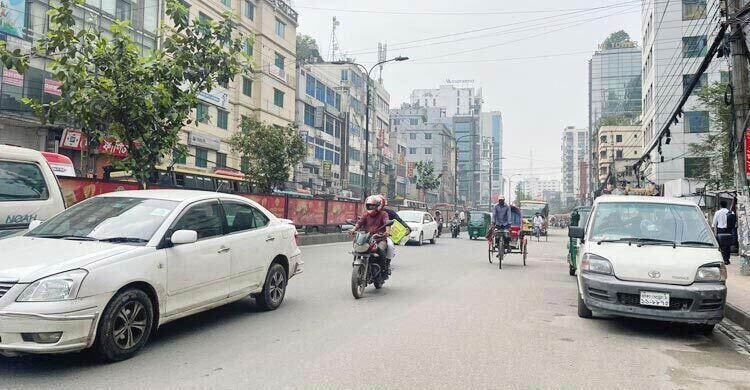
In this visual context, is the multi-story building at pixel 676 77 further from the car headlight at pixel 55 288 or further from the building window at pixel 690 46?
the car headlight at pixel 55 288

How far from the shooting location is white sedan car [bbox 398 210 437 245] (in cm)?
2416

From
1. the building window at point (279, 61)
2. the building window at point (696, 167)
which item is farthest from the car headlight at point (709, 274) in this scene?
the building window at point (279, 61)

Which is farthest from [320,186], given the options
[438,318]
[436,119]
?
[436,119]

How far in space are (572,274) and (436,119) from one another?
111267mm

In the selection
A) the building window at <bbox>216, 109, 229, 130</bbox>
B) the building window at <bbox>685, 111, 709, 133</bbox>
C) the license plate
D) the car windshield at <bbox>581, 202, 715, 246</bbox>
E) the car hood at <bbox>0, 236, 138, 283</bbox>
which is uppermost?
the building window at <bbox>685, 111, 709, 133</bbox>

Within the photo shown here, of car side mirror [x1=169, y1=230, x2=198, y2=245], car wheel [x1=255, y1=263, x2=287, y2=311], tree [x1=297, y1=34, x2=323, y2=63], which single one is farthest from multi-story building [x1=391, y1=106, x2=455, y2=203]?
car side mirror [x1=169, y1=230, x2=198, y2=245]

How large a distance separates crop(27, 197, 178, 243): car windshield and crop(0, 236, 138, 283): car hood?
0.74 ft

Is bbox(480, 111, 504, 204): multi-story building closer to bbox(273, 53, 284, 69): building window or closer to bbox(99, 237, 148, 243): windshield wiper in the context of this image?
bbox(273, 53, 284, 69): building window

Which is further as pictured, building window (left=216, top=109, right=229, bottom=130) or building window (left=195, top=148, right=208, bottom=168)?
building window (left=216, top=109, right=229, bottom=130)

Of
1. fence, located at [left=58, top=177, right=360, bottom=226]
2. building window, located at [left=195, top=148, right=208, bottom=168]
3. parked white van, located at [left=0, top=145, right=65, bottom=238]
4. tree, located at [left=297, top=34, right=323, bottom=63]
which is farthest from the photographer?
tree, located at [left=297, top=34, right=323, bottom=63]

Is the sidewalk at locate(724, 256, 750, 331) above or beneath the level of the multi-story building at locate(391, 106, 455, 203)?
beneath

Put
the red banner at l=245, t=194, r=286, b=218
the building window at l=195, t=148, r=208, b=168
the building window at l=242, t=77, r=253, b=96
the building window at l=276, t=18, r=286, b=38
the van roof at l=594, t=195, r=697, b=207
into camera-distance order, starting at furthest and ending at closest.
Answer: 1. the building window at l=276, t=18, r=286, b=38
2. the building window at l=242, t=77, r=253, b=96
3. the building window at l=195, t=148, r=208, b=168
4. the red banner at l=245, t=194, r=286, b=218
5. the van roof at l=594, t=195, r=697, b=207

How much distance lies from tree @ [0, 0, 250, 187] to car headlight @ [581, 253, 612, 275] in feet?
27.7

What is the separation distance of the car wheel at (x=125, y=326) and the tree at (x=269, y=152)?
23661mm
